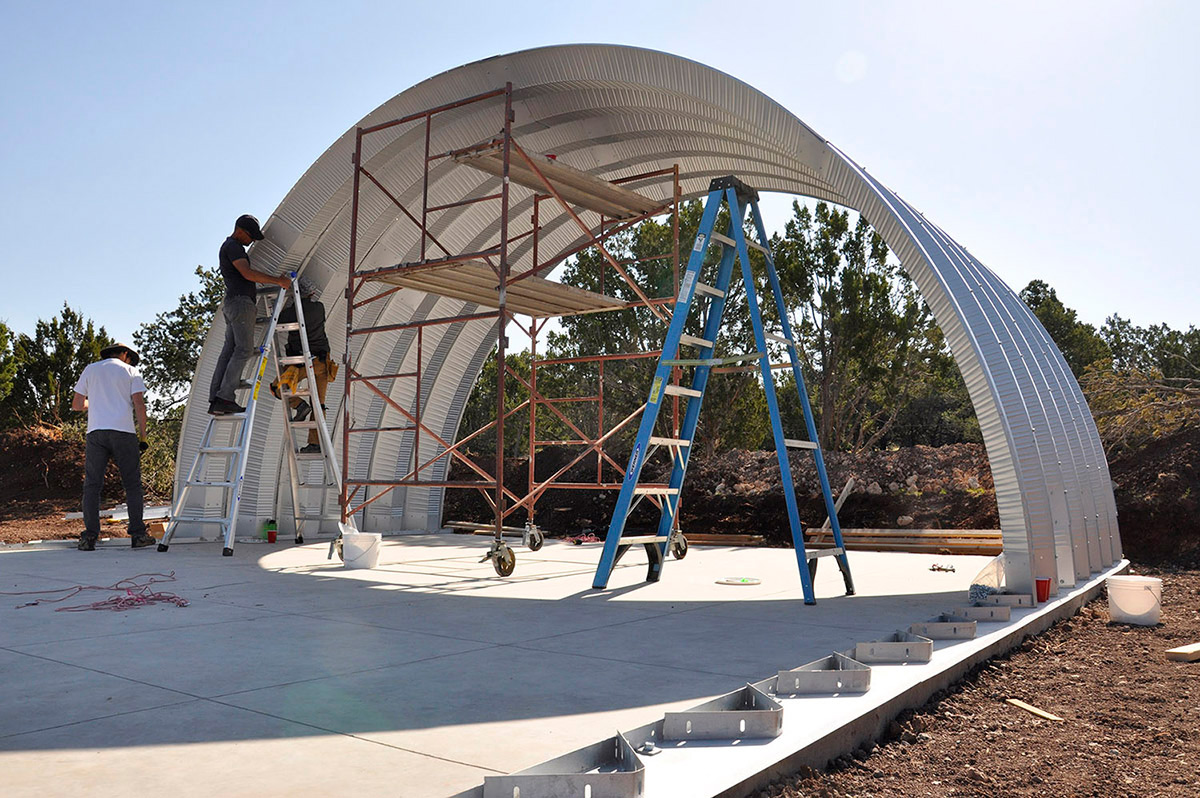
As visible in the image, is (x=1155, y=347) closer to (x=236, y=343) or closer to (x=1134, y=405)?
(x=1134, y=405)

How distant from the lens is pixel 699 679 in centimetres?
431

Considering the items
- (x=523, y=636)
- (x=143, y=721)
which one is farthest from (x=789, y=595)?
(x=143, y=721)

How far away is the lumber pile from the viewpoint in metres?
12.0

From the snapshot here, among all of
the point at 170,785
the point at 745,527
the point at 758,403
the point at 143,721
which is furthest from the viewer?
the point at 758,403

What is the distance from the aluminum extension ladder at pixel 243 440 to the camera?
1029 cm

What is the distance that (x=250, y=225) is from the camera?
35.2ft

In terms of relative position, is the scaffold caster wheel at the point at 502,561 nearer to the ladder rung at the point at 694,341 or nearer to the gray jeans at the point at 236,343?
the ladder rung at the point at 694,341

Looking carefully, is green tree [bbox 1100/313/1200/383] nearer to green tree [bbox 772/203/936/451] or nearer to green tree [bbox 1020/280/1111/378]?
green tree [bbox 1020/280/1111/378]

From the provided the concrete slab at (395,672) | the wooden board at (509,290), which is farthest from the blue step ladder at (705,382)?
the wooden board at (509,290)

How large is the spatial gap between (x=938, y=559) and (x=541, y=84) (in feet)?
24.7

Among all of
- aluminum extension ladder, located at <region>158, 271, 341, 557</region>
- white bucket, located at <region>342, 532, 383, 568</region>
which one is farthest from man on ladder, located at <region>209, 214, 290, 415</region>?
white bucket, located at <region>342, 532, 383, 568</region>

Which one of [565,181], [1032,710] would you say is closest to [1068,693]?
[1032,710]

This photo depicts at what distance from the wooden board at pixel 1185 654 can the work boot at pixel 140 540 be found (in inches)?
410

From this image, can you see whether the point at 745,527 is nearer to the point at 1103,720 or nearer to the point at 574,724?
the point at 1103,720
